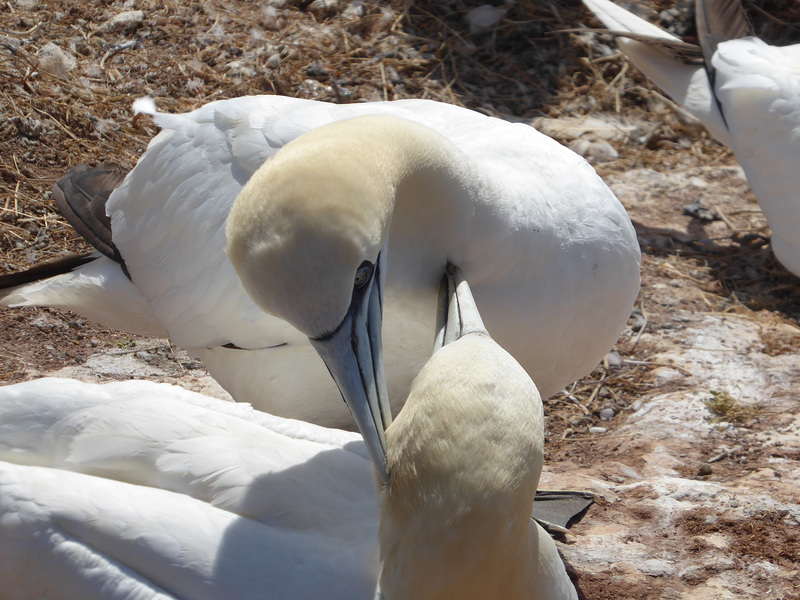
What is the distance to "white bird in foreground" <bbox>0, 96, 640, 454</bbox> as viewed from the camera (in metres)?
2.03

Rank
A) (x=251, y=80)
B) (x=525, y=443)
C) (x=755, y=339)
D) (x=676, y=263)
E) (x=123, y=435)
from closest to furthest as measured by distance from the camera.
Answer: (x=525, y=443) < (x=123, y=435) < (x=755, y=339) < (x=676, y=263) < (x=251, y=80)

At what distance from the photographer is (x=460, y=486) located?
1.88m

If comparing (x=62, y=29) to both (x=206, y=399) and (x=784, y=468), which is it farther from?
(x=784, y=468)


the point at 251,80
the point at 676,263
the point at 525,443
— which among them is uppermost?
the point at 525,443

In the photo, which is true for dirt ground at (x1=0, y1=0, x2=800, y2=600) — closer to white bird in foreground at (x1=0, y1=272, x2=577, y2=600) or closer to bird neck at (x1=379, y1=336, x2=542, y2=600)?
white bird in foreground at (x1=0, y1=272, x2=577, y2=600)

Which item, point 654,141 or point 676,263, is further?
point 654,141

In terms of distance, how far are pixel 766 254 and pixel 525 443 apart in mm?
4282

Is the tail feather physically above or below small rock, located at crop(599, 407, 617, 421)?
above

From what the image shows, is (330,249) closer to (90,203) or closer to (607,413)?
(90,203)

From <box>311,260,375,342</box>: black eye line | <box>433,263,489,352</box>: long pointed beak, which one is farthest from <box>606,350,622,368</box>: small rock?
<box>311,260,375,342</box>: black eye line

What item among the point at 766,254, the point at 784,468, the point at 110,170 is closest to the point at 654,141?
the point at 766,254

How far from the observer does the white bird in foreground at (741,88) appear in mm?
5375

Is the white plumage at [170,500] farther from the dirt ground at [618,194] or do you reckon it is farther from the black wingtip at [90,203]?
the black wingtip at [90,203]

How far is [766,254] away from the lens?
5695 mm
